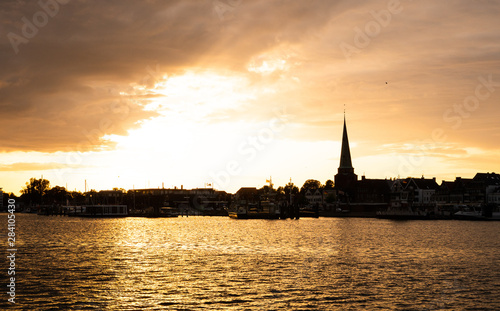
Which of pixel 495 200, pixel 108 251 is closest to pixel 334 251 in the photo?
pixel 108 251

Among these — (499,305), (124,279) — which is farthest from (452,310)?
(124,279)

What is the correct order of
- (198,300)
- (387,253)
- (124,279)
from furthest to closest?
(387,253), (124,279), (198,300)

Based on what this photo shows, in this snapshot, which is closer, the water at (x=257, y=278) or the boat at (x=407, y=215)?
the water at (x=257, y=278)

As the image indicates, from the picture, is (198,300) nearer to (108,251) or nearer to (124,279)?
(124,279)

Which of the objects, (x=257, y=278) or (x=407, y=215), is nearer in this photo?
(x=257, y=278)

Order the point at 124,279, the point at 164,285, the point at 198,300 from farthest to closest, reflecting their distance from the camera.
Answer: the point at 124,279, the point at 164,285, the point at 198,300

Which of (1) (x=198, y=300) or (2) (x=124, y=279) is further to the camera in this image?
(2) (x=124, y=279)

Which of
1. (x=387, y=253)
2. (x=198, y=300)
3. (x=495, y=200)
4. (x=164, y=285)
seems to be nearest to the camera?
(x=198, y=300)

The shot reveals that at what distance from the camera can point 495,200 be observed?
198500mm

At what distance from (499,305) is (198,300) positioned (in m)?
19.1

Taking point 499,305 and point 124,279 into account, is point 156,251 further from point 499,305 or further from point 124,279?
point 499,305

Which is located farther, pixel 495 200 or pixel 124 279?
pixel 495 200

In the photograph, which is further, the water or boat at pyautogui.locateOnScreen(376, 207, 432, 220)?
boat at pyautogui.locateOnScreen(376, 207, 432, 220)

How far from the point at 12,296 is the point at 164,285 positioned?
10.5m
